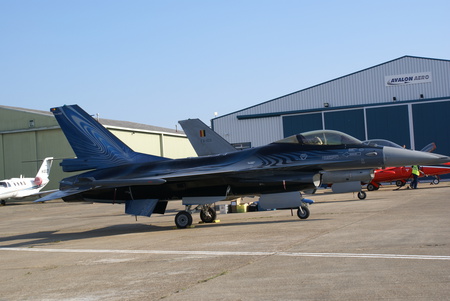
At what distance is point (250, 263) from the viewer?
26.8ft

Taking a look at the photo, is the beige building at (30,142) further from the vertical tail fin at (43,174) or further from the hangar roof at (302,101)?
the hangar roof at (302,101)

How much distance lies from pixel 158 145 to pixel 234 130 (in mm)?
15093

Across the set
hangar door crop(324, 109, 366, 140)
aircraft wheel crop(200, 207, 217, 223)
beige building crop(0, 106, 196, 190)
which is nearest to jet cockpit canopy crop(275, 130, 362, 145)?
aircraft wheel crop(200, 207, 217, 223)

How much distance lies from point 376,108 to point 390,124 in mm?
1645

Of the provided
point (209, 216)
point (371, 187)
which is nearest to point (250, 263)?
point (209, 216)

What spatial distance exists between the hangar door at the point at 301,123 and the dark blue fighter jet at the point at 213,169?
1061 inches

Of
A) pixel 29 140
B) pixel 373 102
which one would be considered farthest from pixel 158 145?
pixel 373 102

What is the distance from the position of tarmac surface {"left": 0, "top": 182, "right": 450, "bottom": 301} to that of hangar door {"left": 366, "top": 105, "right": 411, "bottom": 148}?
26813 mm

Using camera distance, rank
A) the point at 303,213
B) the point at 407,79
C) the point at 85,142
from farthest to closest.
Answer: the point at 407,79 → the point at 85,142 → the point at 303,213

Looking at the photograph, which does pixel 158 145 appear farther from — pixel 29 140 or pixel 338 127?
pixel 338 127

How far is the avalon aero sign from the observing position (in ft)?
131

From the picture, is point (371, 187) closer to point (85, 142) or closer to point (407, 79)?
point (407, 79)

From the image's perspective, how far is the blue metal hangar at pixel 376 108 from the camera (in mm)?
39531

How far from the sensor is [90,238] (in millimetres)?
14383
